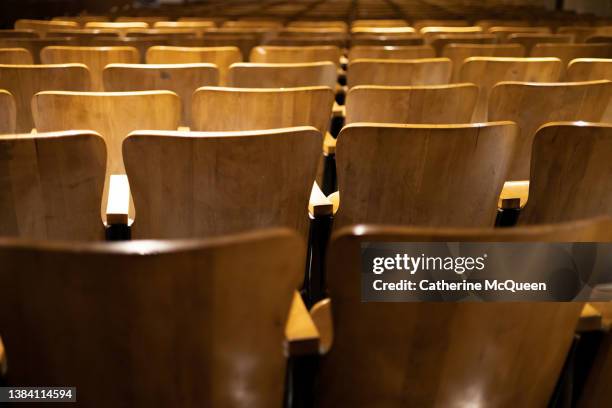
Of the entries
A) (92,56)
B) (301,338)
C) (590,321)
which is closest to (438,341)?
(301,338)

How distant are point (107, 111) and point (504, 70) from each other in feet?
4.95

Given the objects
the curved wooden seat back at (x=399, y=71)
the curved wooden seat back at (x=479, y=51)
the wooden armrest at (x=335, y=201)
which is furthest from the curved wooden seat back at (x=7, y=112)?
the curved wooden seat back at (x=479, y=51)

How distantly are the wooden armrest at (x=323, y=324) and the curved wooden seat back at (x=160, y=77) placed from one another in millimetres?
1241

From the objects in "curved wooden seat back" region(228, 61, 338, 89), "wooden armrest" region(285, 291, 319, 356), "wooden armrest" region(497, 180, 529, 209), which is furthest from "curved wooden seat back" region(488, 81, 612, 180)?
"wooden armrest" region(285, 291, 319, 356)

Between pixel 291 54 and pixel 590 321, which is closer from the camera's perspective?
pixel 590 321

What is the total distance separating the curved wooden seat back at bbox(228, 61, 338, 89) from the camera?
195 cm

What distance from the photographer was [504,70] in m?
2.12

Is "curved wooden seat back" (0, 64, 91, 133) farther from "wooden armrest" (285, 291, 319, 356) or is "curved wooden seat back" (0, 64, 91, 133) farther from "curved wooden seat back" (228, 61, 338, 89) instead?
"wooden armrest" (285, 291, 319, 356)

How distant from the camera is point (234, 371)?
730 mm

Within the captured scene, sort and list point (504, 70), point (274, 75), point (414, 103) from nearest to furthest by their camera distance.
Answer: point (414, 103)
point (274, 75)
point (504, 70)

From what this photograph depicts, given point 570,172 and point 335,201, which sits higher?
point 570,172

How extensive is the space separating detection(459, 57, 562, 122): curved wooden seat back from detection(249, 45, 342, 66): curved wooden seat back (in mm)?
687

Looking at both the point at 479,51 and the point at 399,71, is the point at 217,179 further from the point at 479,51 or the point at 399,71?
the point at 479,51

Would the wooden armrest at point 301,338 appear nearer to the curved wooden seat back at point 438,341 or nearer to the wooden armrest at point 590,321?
the curved wooden seat back at point 438,341
